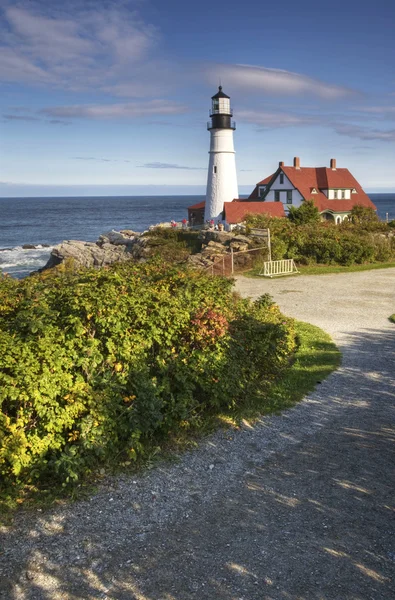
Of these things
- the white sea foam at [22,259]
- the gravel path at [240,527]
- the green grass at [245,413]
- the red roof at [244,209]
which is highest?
the red roof at [244,209]

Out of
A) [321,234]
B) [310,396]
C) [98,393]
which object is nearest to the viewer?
[98,393]

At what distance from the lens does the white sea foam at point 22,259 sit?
4825 cm

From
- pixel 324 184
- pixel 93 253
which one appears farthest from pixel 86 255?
pixel 324 184

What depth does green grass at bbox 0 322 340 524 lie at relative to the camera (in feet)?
23.5

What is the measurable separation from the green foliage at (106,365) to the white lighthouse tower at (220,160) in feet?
132

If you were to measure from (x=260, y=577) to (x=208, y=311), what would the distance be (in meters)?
4.73

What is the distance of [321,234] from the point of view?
3011 cm

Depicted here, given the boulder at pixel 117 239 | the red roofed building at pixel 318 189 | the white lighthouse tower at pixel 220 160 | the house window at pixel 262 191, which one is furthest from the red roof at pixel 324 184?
the boulder at pixel 117 239

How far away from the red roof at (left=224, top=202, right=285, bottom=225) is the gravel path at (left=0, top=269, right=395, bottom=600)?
35271 mm

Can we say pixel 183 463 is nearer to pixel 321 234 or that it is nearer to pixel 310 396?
pixel 310 396

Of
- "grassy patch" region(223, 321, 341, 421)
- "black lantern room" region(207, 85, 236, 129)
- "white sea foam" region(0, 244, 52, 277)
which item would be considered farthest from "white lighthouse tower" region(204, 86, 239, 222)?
"grassy patch" region(223, 321, 341, 421)

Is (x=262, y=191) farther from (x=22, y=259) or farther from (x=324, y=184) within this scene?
(x=22, y=259)

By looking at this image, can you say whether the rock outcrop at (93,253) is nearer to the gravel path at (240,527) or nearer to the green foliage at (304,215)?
the green foliage at (304,215)

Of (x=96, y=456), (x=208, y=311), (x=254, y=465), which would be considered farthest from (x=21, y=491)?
(x=208, y=311)
